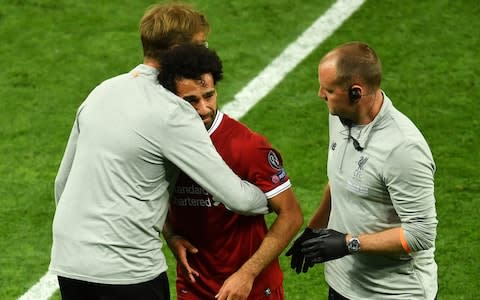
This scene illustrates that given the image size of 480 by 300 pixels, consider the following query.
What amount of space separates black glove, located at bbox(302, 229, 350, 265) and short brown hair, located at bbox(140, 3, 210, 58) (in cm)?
99

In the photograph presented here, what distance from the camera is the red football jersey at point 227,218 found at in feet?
16.3

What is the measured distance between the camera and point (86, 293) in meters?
4.91

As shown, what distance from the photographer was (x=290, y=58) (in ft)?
32.0

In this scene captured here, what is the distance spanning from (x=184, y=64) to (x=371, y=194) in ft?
3.10

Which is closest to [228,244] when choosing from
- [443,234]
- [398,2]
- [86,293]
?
[86,293]

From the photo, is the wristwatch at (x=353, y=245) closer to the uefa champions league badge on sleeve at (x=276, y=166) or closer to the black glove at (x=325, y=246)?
the black glove at (x=325, y=246)

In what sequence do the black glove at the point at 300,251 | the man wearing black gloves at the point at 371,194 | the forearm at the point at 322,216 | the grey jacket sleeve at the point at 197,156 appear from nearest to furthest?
the grey jacket sleeve at the point at 197,156 < the man wearing black gloves at the point at 371,194 < the black glove at the point at 300,251 < the forearm at the point at 322,216

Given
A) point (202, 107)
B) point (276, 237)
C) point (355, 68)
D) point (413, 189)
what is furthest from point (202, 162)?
point (413, 189)

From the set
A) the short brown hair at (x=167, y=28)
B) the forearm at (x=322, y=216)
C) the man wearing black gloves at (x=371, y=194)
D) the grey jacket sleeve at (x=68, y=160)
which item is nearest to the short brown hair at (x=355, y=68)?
the man wearing black gloves at (x=371, y=194)

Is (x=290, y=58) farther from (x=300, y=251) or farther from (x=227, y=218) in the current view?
(x=227, y=218)

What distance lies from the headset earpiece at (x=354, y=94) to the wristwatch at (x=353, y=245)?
1.88 feet

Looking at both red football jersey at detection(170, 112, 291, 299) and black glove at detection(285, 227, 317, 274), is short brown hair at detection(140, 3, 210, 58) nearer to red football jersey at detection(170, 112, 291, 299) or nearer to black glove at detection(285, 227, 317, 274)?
red football jersey at detection(170, 112, 291, 299)

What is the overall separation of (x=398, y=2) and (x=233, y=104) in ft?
6.74

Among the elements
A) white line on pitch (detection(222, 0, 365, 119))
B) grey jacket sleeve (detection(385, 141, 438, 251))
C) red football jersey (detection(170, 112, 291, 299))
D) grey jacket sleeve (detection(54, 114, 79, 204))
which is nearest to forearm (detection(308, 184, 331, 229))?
red football jersey (detection(170, 112, 291, 299))
